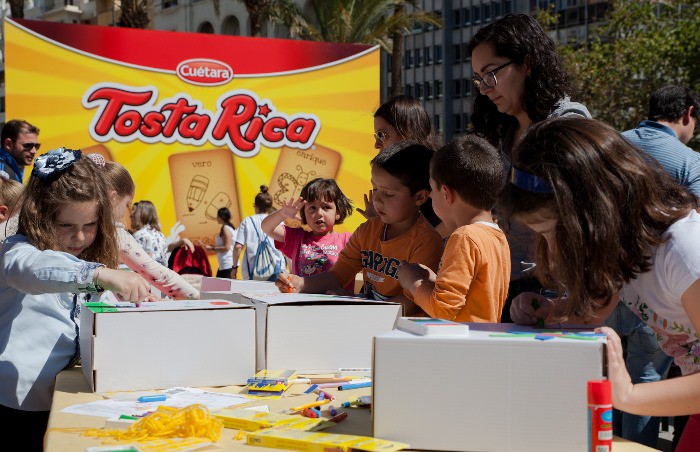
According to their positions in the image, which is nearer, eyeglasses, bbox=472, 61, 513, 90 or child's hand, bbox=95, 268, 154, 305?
child's hand, bbox=95, 268, 154, 305

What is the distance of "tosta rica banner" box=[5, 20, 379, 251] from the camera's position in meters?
8.51

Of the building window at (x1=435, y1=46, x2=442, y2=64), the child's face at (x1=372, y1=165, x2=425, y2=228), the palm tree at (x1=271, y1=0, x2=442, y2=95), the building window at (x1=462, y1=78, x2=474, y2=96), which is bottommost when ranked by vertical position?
the child's face at (x1=372, y1=165, x2=425, y2=228)

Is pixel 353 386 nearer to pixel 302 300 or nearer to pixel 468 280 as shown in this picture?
pixel 302 300

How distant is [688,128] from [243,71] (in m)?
5.87

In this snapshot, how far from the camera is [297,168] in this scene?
959 centimetres

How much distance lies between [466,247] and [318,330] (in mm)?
470

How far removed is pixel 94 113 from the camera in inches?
342

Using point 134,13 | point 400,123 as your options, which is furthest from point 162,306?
point 134,13

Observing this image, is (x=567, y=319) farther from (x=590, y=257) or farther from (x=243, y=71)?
(x=243, y=71)

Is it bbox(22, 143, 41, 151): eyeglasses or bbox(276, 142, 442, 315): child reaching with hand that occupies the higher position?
bbox(22, 143, 41, 151): eyeglasses

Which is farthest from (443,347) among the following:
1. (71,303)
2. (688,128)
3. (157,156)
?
(157,156)

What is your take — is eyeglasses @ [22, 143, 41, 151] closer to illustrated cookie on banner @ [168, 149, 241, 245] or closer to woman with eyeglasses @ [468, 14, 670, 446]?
illustrated cookie on banner @ [168, 149, 241, 245]

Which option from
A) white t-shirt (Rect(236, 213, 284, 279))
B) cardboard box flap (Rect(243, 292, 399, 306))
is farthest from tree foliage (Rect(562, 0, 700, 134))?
cardboard box flap (Rect(243, 292, 399, 306))

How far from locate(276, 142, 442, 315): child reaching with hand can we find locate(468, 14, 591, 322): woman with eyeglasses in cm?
28
